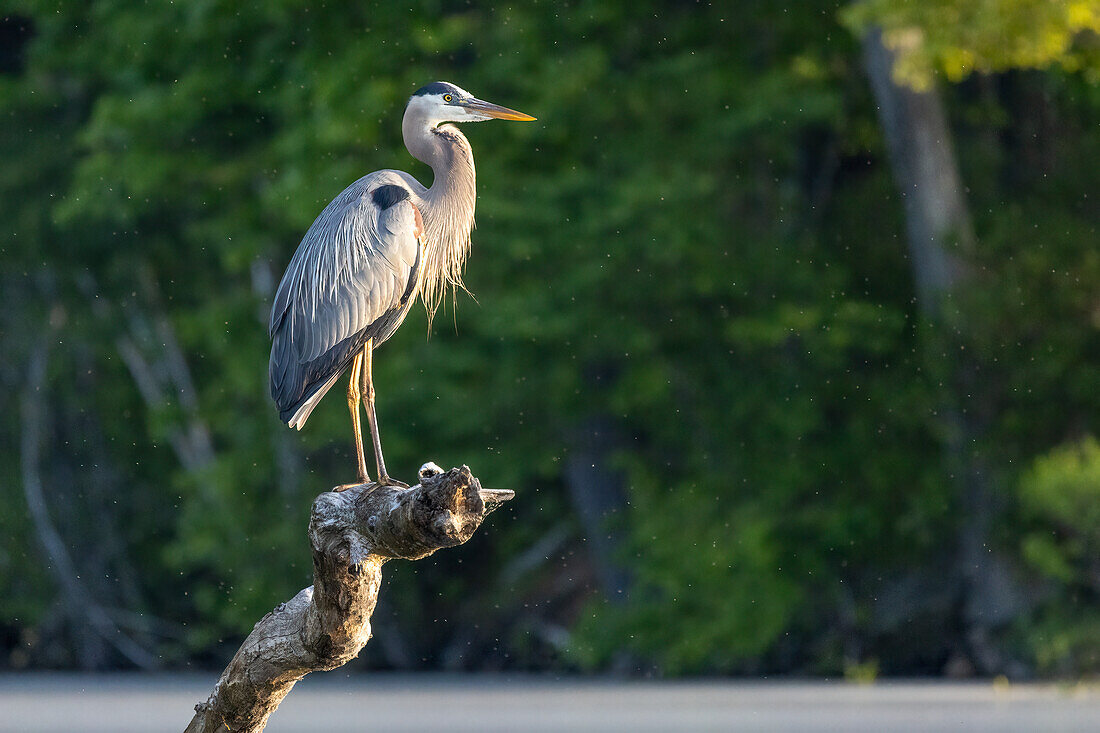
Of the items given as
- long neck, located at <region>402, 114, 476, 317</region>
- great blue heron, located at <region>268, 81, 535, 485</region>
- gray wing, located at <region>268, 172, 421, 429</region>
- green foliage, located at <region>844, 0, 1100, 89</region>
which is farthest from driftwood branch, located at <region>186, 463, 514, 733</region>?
green foliage, located at <region>844, 0, 1100, 89</region>

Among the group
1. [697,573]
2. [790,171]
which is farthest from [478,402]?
[790,171]

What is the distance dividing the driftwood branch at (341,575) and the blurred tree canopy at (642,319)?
25.8 feet

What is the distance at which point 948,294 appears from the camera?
12.1 meters

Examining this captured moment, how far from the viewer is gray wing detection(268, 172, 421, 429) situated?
5.00 meters

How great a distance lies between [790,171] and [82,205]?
631 centimetres

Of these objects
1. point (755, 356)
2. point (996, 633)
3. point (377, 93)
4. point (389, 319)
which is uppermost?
point (377, 93)

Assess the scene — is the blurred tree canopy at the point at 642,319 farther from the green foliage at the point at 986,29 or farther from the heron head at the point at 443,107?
the heron head at the point at 443,107

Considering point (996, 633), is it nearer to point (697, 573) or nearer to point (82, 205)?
point (697, 573)

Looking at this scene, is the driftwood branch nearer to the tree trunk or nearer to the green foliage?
the green foliage

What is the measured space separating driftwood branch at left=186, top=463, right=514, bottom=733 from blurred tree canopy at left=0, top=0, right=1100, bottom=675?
310 inches

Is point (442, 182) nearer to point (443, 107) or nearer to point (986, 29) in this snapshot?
point (443, 107)

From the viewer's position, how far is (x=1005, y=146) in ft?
45.3

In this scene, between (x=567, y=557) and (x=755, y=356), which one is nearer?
(x=755, y=356)

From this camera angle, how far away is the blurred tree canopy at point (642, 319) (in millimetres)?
12477
